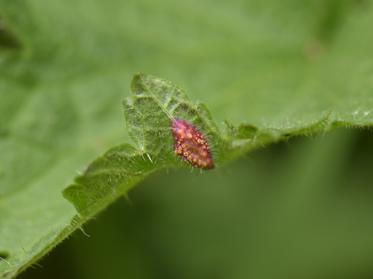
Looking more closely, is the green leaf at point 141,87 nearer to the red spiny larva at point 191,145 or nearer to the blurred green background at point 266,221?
the red spiny larva at point 191,145

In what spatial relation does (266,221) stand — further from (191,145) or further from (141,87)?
(141,87)

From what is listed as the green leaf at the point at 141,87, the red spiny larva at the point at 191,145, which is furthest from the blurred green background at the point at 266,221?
the red spiny larva at the point at 191,145

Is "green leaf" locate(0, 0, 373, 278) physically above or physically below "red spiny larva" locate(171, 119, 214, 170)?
above

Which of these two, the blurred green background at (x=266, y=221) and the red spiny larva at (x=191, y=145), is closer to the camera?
the red spiny larva at (x=191, y=145)

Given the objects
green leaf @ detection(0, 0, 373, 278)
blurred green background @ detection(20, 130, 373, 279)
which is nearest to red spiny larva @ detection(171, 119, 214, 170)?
green leaf @ detection(0, 0, 373, 278)

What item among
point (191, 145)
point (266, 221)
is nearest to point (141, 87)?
point (191, 145)

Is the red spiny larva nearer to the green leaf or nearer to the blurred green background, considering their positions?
the green leaf
